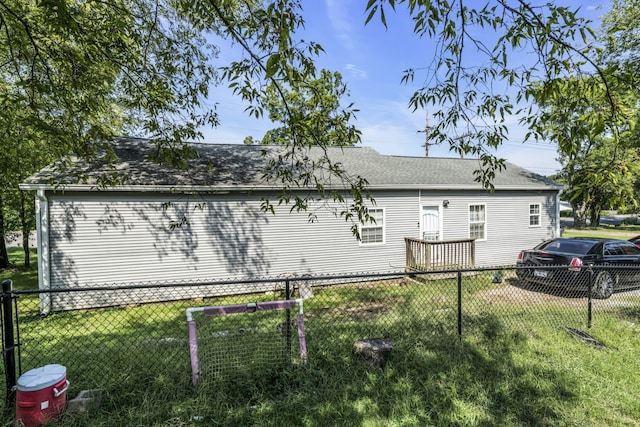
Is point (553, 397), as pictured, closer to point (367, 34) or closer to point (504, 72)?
point (504, 72)

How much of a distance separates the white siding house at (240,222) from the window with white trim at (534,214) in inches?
1.5

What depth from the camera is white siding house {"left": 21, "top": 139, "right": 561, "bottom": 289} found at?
23.9 ft

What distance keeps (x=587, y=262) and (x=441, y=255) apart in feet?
11.6

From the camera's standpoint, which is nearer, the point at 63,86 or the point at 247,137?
the point at 63,86

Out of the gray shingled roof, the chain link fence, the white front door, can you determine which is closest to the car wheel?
the chain link fence

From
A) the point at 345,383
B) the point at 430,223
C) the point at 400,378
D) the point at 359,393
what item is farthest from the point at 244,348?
the point at 430,223

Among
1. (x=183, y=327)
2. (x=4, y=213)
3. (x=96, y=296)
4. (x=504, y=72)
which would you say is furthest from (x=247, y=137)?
(x=504, y=72)

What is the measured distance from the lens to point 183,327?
5645mm

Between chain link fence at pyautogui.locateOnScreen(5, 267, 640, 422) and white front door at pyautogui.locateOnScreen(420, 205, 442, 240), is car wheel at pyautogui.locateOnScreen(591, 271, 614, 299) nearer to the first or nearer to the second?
chain link fence at pyautogui.locateOnScreen(5, 267, 640, 422)

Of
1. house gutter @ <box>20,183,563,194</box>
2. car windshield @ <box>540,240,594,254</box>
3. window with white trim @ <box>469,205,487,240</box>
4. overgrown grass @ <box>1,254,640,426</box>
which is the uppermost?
house gutter @ <box>20,183,563,194</box>

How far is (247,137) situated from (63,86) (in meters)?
30.0

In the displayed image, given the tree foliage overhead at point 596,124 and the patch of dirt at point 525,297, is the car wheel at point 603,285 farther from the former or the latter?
the tree foliage overhead at point 596,124

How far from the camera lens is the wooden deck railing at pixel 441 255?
969 centimetres

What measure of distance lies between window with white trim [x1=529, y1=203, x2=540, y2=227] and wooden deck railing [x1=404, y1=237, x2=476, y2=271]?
376cm
